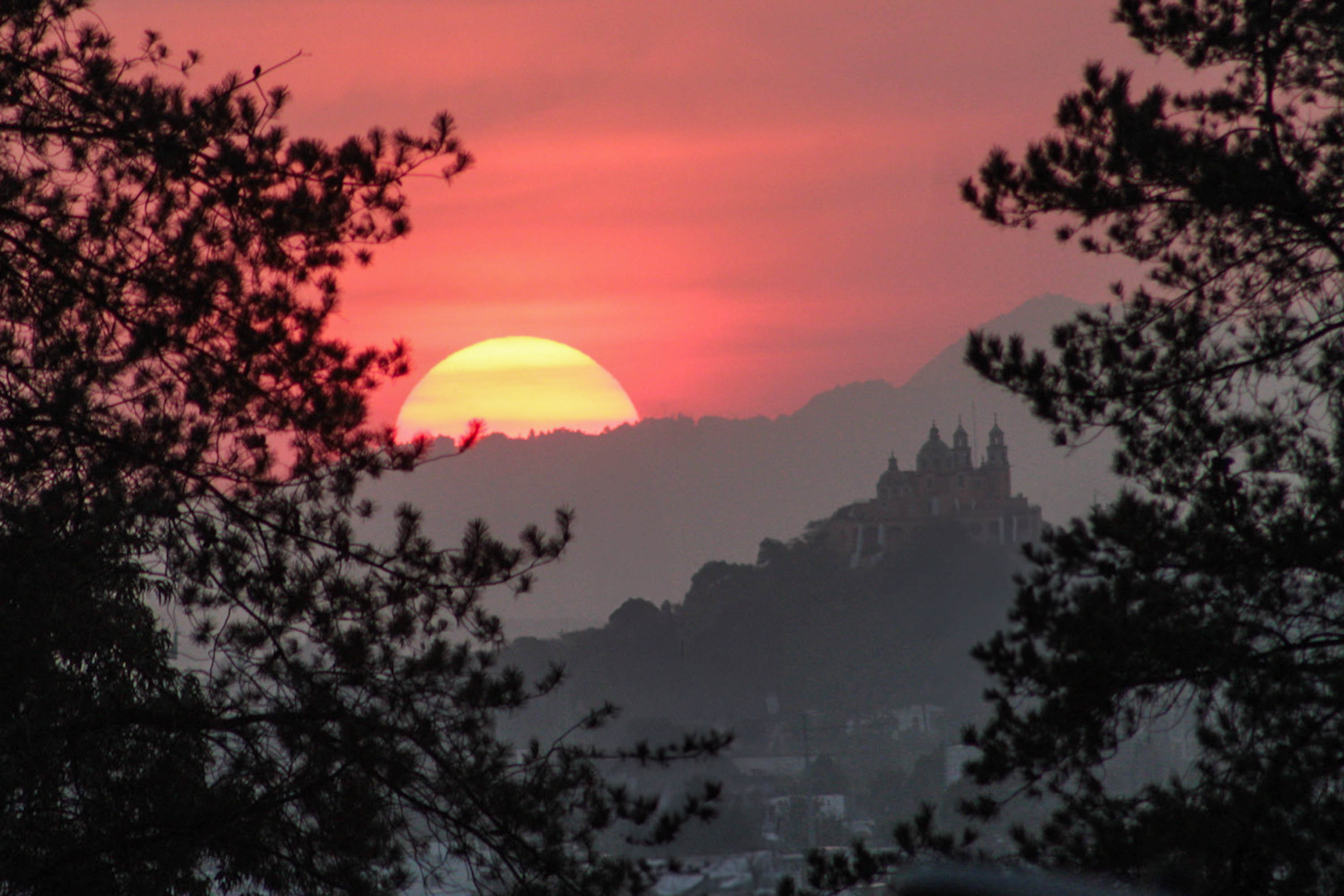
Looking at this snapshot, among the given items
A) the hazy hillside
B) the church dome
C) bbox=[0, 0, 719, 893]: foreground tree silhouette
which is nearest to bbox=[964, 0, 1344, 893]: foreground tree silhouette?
bbox=[0, 0, 719, 893]: foreground tree silhouette

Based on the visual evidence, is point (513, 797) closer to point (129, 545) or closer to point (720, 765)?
point (129, 545)

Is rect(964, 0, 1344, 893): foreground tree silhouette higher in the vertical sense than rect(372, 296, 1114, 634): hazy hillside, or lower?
lower

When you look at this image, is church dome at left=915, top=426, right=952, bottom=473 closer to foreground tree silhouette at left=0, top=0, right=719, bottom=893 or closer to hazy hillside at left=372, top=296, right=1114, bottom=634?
hazy hillside at left=372, top=296, right=1114, bottom=634

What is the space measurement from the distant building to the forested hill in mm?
3790

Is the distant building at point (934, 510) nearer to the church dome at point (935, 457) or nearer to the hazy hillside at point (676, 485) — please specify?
the church dome at point (935, 457)

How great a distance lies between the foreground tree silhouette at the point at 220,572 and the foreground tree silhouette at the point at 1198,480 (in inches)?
79.4

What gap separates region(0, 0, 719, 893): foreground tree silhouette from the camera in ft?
17.2

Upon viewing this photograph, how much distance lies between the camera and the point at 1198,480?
23.7 feet

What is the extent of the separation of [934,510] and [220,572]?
7880cm

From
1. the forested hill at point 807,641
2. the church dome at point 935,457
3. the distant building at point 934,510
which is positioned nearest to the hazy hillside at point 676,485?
the church dome at point 935,457

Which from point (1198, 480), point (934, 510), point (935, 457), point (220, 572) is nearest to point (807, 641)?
point (934, 510)

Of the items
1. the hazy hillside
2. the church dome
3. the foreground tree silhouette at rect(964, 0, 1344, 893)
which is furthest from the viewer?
the hazy hillside

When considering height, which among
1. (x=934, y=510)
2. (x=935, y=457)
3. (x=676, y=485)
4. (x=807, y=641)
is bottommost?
(x=807, y=641)

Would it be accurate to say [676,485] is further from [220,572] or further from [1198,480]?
[220,572]
